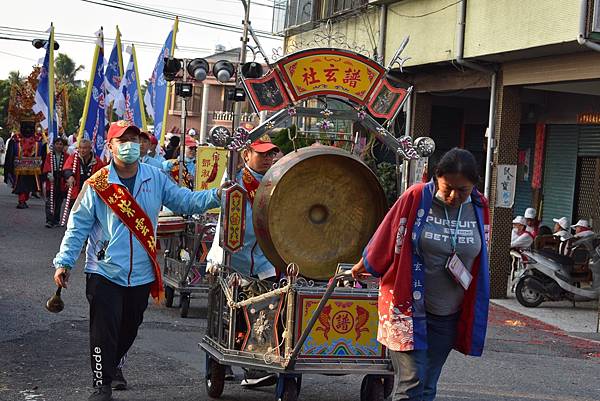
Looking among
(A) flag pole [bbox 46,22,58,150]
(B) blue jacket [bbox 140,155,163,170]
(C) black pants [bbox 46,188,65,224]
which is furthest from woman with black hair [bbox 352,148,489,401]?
(A) flag pole [bbox 46,22,58,150]

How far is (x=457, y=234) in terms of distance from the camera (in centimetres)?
558

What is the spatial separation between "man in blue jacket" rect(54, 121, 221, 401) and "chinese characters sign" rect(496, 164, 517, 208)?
9.00 metres

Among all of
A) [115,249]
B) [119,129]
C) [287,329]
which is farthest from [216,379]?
[119,129]

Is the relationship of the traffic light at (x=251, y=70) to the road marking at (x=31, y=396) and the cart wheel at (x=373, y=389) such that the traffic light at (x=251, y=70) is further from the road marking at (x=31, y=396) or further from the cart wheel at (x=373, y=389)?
the road marking at (x=31, y=396)

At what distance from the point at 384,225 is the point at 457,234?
1.32 ft

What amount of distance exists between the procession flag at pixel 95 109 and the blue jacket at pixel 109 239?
1272cm

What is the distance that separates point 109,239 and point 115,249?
0.11 metres

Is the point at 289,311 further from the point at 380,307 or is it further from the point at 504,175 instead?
the point at 504,175

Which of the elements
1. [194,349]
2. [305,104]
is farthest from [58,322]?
[305,104]

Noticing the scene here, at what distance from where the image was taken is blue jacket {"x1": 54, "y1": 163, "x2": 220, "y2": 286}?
712 cm

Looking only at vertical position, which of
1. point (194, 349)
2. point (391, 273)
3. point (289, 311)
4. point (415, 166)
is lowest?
point (194, 349)

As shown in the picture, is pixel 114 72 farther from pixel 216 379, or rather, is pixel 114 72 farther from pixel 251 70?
pixel 216 379

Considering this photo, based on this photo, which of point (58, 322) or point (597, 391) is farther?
point (58, 322)

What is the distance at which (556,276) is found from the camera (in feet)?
48.1
